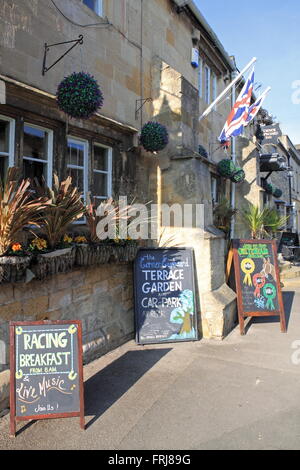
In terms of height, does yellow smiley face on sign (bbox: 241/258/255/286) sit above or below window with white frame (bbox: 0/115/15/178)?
below

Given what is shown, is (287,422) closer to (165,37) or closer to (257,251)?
(257,251)

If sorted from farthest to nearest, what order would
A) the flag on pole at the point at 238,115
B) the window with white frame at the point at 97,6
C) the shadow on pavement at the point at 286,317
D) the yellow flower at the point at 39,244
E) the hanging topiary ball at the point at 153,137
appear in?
the flag on pole at the point at 238,115
the shadow on pavement at the point at 286,317
the hanging topiary ball at the point at 153,137
the window with white frame at the point at 97,6
the yellow flower at the point at 39,244

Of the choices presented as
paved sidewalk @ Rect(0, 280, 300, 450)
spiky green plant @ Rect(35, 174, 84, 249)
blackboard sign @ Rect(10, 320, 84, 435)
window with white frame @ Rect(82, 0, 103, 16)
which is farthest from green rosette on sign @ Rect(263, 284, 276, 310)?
window with white frame @ Rect(82, 0, 103, 16)

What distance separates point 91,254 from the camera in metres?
4.43

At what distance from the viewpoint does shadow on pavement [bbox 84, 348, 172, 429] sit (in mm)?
3638

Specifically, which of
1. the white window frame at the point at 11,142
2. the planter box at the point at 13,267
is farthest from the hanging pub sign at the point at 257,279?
the white window frame at the point at 11,142

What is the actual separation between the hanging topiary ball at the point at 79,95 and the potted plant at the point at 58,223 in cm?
82

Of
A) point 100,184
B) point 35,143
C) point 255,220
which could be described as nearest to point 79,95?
point 35,143

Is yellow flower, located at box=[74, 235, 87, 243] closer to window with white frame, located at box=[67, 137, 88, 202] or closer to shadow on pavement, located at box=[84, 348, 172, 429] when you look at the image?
window with white frame, located at box=[67, 137, 88, 202]

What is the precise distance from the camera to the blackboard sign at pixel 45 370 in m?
3.12

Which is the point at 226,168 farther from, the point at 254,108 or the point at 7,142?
the point at 7,142

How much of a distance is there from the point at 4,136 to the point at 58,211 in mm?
1096

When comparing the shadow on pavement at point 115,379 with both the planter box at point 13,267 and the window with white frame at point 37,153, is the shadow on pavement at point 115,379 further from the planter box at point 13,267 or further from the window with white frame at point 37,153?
the window with white frame at point 37,153

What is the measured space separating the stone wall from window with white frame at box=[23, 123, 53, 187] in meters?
1.33
